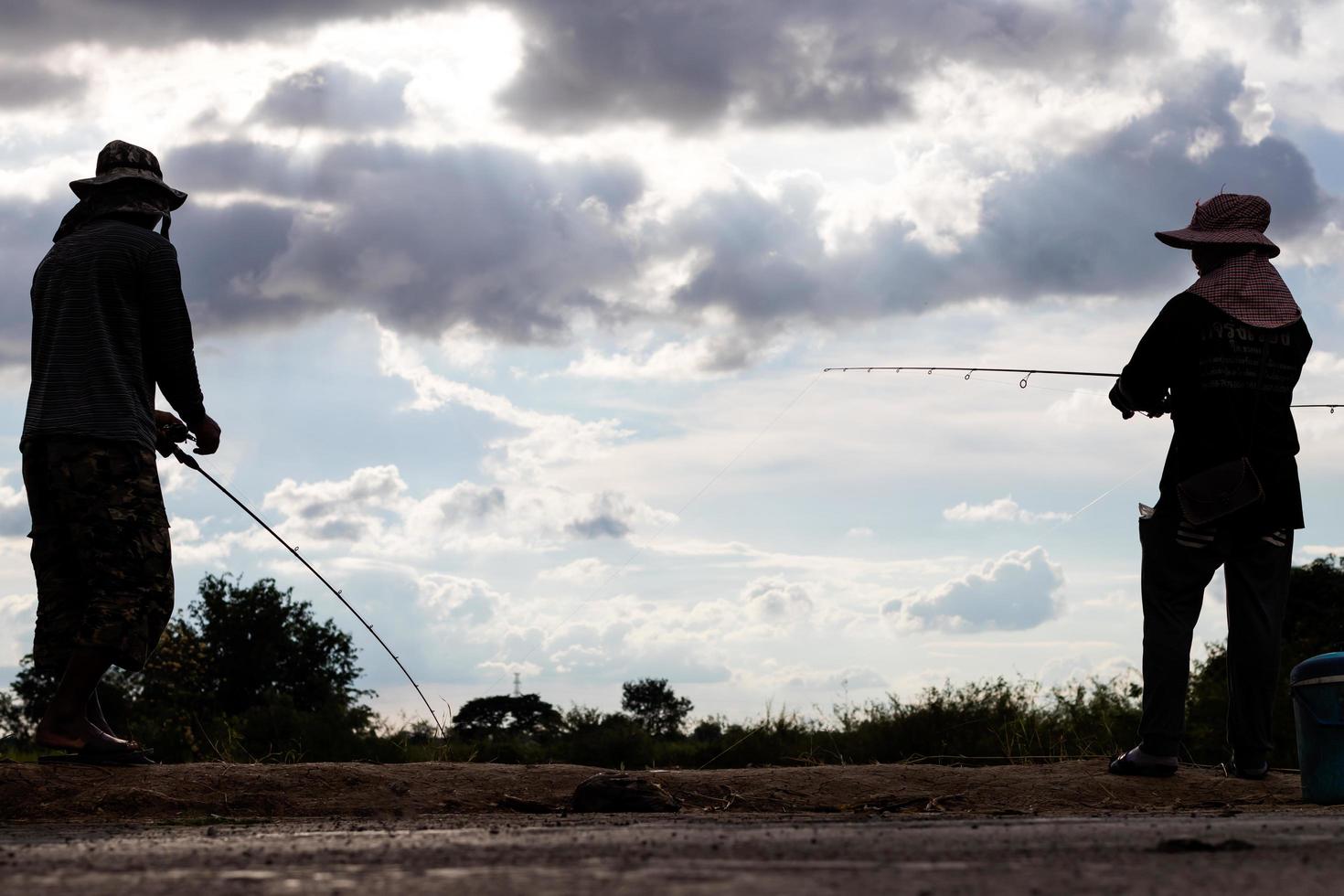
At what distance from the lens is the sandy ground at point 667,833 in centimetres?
290

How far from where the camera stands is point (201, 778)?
239 inches

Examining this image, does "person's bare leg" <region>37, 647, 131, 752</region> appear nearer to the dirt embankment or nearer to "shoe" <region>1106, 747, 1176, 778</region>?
the dirt embankment

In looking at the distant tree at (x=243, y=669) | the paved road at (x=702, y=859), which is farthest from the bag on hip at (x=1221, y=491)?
the distant tree at (x=243, y=669)

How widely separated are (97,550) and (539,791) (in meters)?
2.14

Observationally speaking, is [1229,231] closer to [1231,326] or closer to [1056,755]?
[1231,326]

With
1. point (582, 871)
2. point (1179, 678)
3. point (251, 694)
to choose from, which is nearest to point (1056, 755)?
point (1179, 678)

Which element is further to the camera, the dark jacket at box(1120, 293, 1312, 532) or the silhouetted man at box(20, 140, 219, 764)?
the dark jacket at box(1120, 293, 1312, 532)

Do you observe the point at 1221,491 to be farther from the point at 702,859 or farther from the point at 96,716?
the point at 96,716

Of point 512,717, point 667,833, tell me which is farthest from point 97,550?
point 512,717

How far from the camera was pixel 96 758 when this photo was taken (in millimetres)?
6031

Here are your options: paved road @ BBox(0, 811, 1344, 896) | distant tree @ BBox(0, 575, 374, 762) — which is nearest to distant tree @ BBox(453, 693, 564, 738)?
distant tree @ BBox(0, 575, 374, 762)

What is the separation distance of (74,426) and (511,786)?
7.87 ft

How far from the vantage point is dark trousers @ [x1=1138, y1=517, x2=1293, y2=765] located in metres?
6.49

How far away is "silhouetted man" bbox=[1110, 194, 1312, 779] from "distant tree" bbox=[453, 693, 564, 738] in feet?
25.7
